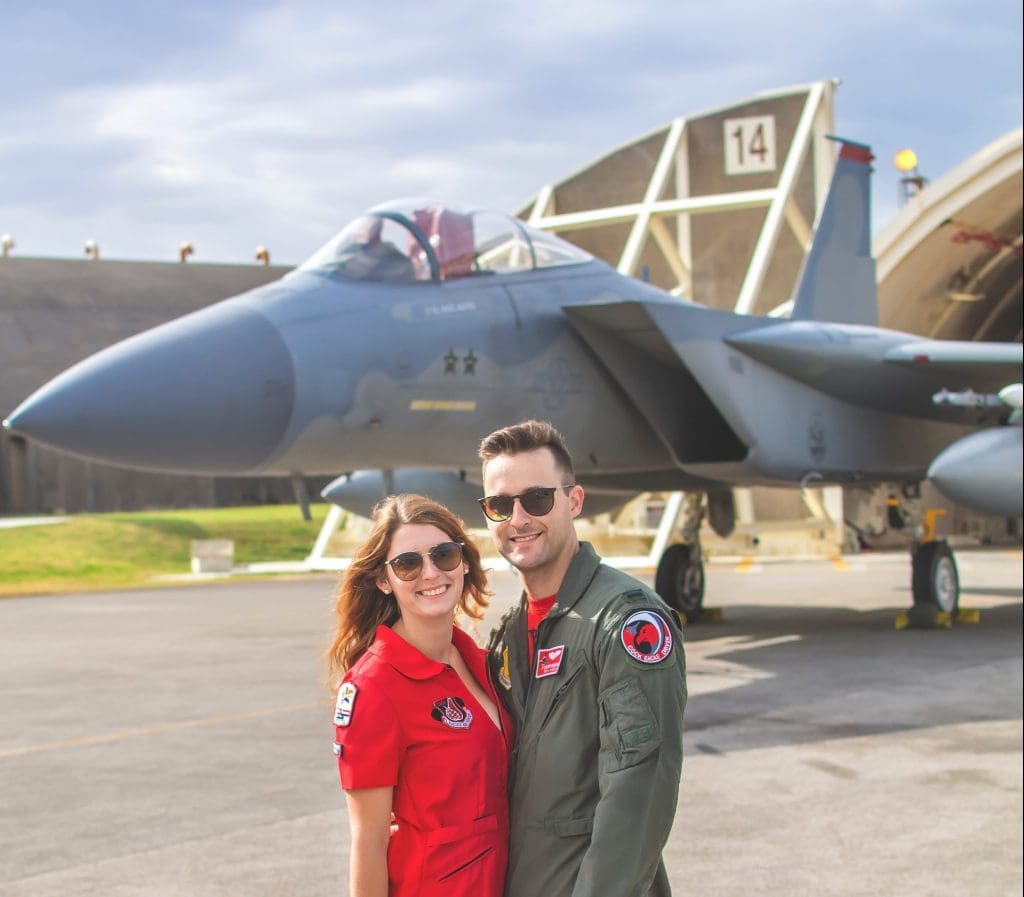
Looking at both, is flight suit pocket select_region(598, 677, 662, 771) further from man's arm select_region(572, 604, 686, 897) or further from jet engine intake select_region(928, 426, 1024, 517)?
jet engine intake select_region(928, 426, 1024, 517)

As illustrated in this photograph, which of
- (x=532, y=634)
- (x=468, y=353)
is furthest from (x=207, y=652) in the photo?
(x=532, y=634)

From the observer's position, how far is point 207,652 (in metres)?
10.8

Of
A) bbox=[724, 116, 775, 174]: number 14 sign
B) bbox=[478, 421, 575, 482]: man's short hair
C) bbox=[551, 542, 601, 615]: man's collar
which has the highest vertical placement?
bbox=[724, 116, 775, 174]: number 14 sign

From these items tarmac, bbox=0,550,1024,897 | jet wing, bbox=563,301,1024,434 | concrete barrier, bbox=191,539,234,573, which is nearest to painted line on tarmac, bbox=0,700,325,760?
tarmac, bbox=0,550,1024,897

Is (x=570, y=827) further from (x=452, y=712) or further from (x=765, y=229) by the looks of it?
(x=765, y=229)

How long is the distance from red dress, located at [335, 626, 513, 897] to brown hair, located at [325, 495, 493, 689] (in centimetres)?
14

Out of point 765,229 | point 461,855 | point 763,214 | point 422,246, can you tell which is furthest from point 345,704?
point 763,214

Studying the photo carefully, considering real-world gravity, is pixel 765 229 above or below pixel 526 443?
above

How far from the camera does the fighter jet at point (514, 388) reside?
7.08 meters

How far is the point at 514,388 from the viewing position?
8867 mm

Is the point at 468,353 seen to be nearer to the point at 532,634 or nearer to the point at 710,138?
the point at 532,634

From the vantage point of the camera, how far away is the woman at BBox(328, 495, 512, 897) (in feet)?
6.99

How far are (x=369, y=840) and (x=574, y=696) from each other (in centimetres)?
44

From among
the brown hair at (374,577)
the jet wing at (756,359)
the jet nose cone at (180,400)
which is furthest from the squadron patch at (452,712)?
the jet wing at (756,359)
